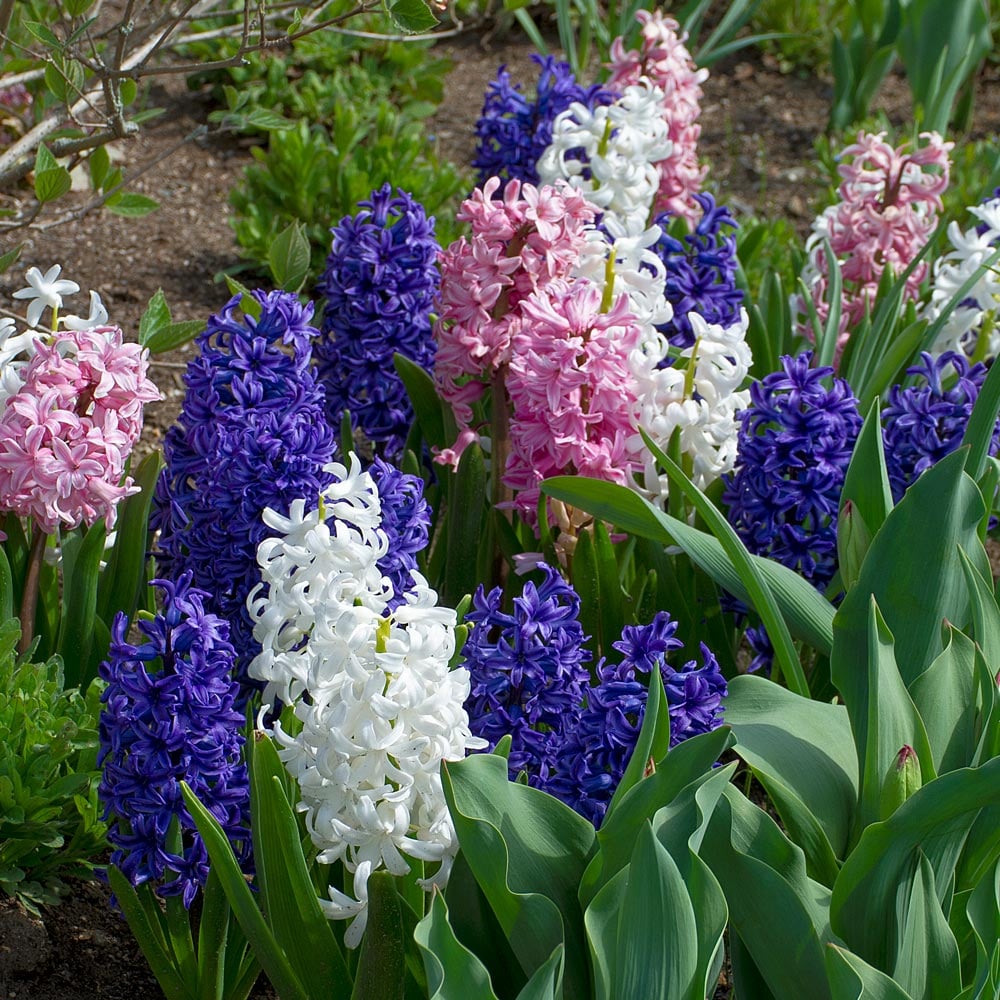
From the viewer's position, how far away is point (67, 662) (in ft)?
6.48

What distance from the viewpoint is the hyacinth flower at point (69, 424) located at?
5.67 feet

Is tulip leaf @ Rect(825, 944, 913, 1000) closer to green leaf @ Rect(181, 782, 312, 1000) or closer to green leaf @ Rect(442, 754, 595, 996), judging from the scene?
green leaf @ Rect(442, 754, 595, 996)

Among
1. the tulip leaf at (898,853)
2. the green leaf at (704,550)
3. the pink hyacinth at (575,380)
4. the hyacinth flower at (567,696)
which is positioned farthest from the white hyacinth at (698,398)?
the tulip leaf at (898,853)

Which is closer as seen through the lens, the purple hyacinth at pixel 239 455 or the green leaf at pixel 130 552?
the purple hyacinth at pixel 239 455

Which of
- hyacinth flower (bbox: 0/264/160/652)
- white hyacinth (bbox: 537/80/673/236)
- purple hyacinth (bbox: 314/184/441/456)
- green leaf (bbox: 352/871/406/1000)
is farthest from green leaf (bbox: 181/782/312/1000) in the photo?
white hyacinth (bbox: 537/80/673/236)

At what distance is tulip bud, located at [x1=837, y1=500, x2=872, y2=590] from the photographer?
5.85 feet

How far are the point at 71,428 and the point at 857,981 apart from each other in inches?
46.3

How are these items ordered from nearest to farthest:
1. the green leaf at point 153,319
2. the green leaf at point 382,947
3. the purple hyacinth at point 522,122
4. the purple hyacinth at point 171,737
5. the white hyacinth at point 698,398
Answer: the green leaf at point 382,947 < the purple hyacinth at point 171,737 < the white hyacinth at point 698,398 < the green leaf at point 153,319 < the purple hyacinth at point 522,122

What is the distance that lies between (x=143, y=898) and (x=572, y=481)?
0.76 meters

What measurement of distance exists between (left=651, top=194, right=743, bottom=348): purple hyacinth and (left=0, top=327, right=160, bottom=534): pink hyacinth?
958 mm

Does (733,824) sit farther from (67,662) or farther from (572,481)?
(67,662)

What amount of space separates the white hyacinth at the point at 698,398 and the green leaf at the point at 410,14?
0.56 m

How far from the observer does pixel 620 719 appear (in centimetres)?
141

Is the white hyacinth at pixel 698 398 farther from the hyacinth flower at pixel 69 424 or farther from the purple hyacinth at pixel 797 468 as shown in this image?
the hyacinth flower at pixel 69 424
